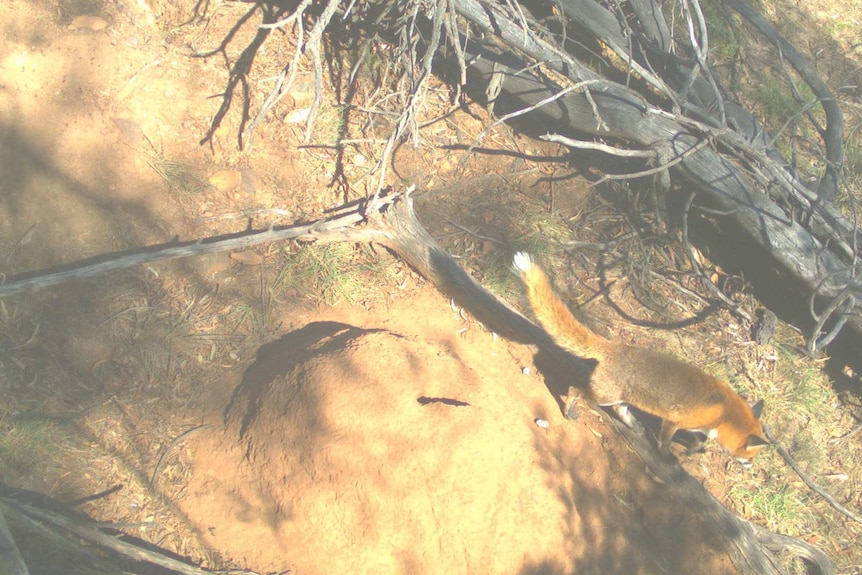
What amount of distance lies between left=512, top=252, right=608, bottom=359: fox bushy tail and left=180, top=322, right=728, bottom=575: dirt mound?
510mm

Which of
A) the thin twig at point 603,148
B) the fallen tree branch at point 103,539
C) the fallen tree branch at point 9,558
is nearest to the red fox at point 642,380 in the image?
the thin twig at point 603,148

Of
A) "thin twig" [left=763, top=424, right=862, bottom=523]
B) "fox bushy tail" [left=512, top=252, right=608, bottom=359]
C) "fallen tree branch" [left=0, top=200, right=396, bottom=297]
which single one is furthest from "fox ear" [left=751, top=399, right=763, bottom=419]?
"fallen tree branch" [left=0, top=200, right=396, bottom=297]

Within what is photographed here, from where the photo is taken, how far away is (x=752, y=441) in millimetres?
3982

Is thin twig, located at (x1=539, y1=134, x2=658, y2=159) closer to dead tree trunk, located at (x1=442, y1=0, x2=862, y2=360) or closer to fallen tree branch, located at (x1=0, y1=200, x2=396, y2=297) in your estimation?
dead tree trunk, located at (x1=442, y1=0, x2=862, y2=360)

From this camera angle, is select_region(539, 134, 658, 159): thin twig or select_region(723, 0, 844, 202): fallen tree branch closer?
select_region(539, 134, 658, 159): thin twig

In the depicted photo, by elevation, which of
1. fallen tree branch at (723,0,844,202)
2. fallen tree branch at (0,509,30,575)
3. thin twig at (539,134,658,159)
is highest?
fallen tree branch at (723,0,844,202)

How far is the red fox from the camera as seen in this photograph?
3902mm

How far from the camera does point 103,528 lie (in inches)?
132

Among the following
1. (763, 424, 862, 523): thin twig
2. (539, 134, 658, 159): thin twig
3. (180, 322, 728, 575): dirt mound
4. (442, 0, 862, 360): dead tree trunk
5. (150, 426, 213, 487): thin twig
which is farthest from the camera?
(442, 0, 862, 360): dead tree trunk

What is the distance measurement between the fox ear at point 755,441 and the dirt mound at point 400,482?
2.18ft

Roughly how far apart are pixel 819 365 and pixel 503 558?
12.4ft

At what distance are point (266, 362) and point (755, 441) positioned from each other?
3200 mm

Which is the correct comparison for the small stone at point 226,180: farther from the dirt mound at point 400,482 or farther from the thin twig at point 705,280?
the thin twig at point 705,280

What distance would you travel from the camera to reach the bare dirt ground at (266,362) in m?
3.31
